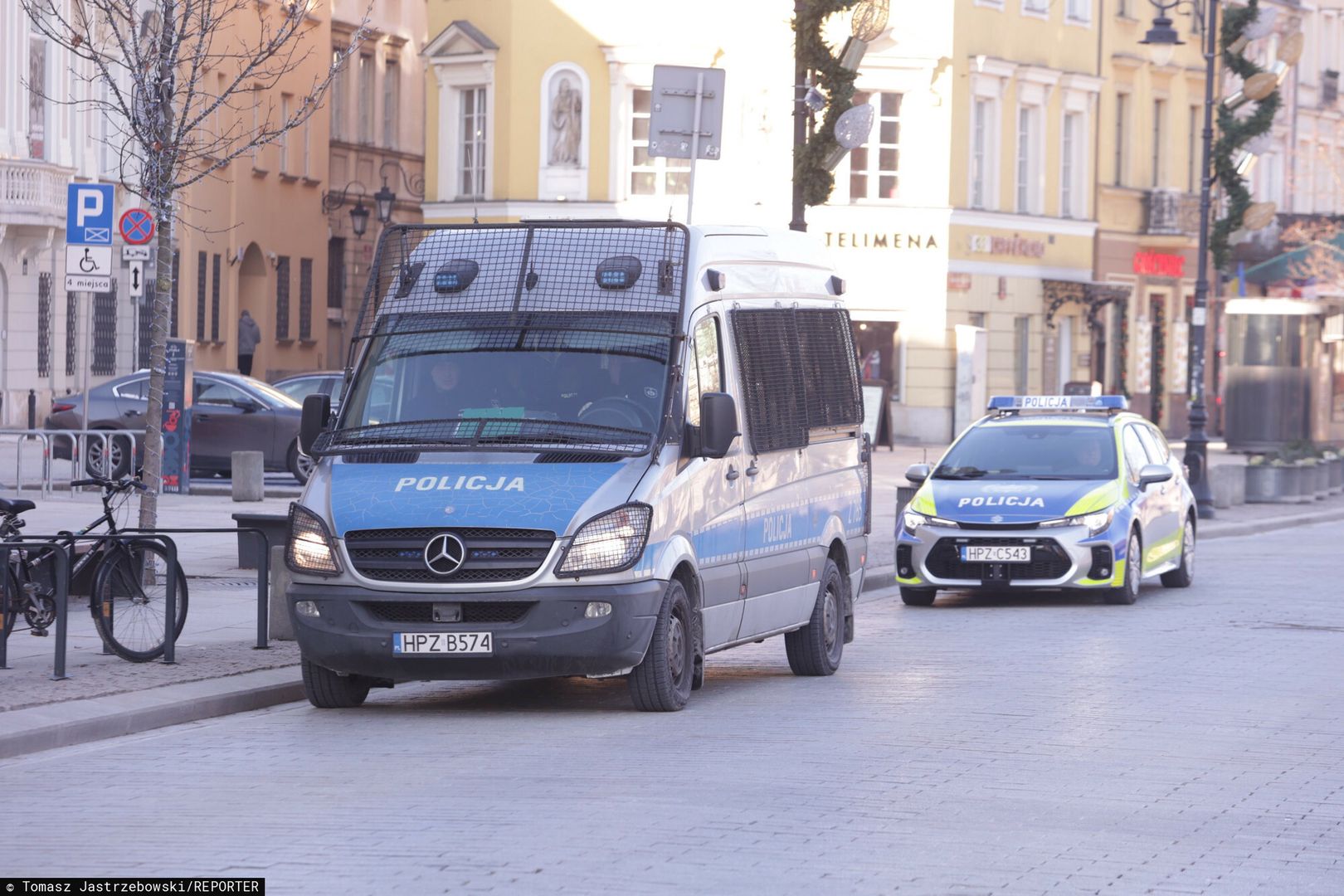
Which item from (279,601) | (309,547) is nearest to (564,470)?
(309,547)

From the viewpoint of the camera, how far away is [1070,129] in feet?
183

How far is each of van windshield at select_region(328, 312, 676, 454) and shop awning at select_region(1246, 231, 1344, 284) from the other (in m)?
48.3

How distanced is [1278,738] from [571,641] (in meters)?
3.38

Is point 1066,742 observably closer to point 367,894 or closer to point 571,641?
point 571,641

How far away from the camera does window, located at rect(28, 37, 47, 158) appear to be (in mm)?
43969

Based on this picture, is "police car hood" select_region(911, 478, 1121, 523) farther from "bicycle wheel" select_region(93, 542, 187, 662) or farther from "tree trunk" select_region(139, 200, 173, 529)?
"bicycle wheel" select_region(93, 542, 187, 662)

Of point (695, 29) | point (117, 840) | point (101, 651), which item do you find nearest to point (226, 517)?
point (101, 651)

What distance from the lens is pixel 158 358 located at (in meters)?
17.3

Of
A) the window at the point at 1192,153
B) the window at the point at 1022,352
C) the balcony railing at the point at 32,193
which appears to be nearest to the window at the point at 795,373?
the balcony railing at the point at 32,193

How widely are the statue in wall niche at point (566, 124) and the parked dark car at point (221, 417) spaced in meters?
19.5

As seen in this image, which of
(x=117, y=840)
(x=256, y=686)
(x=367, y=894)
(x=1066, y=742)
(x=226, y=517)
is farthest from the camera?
(x=226, y=517)

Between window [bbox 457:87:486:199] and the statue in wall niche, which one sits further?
window [bbox 457:87:486:199]

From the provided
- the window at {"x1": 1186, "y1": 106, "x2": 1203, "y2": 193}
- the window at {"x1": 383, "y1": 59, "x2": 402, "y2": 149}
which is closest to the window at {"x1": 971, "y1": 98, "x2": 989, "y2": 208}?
the window at {"x1": 1186, "y1": 106, "x2": 1203, "y2": 193}

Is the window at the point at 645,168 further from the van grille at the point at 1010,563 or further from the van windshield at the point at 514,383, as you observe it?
the van windshield at the point at 514,383
